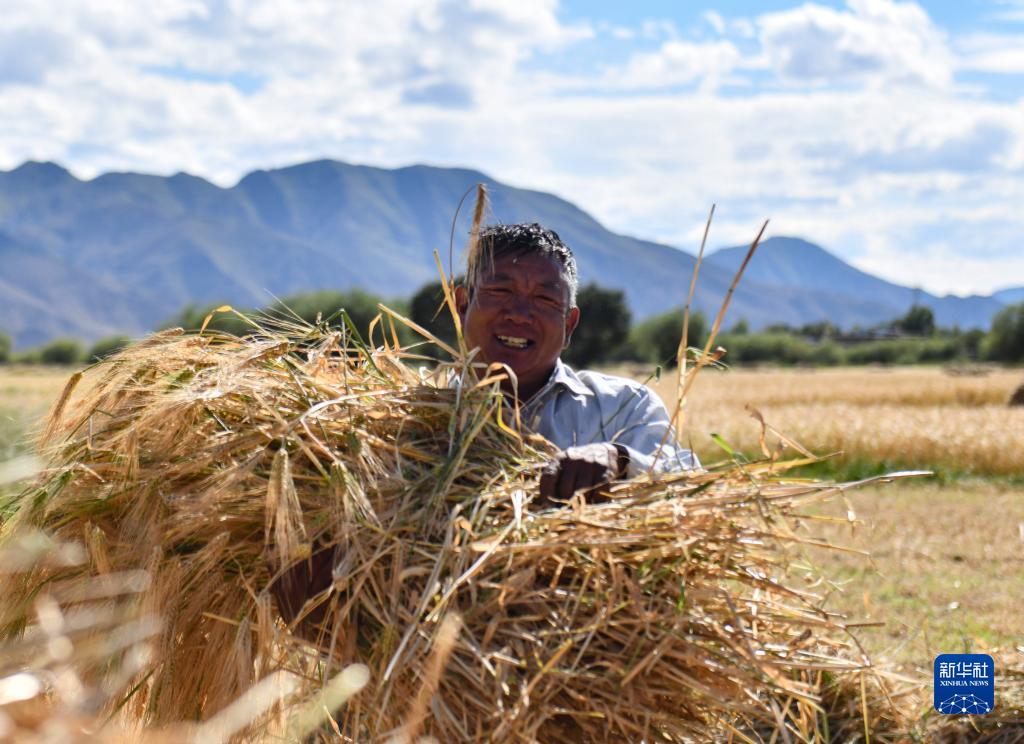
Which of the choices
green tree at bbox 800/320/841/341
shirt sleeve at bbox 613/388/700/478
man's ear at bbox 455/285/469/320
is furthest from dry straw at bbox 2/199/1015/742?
green tree at bbox 800/320/841/341

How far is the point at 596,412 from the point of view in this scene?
10.3 feet

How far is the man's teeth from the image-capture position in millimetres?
3082

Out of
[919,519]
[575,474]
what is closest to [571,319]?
[575,474]

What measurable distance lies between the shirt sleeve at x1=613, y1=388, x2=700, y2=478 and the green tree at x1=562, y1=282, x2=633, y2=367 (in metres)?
63.0

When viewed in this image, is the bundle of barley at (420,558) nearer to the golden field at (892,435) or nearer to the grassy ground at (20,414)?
the grassy ground at (20,414)

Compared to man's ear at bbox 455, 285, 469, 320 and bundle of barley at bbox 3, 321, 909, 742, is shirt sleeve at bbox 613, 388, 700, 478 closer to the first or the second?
bundle of barley at bbox 3, 321, 909, 742

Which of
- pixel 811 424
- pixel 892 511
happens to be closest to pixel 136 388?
pixel 892 511

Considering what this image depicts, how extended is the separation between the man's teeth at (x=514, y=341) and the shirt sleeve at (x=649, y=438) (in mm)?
387

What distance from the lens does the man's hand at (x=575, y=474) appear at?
7.64 ft

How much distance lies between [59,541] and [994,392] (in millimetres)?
26249

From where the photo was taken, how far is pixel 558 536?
2117 mm

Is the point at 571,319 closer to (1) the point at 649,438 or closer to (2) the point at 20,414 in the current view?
(1) the point at 649,438

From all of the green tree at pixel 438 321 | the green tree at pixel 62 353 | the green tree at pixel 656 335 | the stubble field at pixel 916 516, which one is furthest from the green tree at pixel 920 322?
the stubble field at pixel 916 516

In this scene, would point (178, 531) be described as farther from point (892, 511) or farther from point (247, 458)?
point (892, 511)
